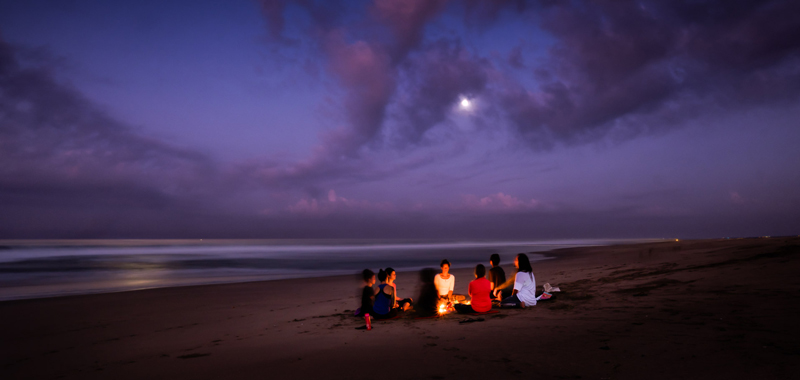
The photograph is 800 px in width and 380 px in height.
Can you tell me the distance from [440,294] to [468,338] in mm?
2378

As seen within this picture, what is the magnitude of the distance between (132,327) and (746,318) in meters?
11.4

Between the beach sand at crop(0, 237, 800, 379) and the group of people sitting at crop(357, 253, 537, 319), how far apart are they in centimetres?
37

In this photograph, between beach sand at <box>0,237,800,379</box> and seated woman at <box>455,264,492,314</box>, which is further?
seated woman at <box>455,264,492,314</box>

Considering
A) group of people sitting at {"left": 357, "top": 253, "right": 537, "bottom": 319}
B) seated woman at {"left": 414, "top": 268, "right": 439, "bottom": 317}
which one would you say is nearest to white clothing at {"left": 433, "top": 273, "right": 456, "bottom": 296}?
group of people sitting at {"left": 357, "top": 253, "right": 537, "bottom": 319}

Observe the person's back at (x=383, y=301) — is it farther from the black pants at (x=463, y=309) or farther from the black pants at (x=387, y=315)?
the black pants at (x=463, y=309)

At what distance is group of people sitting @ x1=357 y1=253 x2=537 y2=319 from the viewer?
7586 mm

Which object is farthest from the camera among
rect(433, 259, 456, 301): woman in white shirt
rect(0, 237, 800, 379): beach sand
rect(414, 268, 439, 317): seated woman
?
rect(433, 259, 456, 301): woman in white shirt

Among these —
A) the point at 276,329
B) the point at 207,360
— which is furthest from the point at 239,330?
the point at 207,360

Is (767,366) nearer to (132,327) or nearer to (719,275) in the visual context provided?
(719,275)

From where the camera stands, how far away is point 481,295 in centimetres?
766

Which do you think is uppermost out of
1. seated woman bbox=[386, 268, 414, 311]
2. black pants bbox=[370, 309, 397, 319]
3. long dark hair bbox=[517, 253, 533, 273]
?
long dark hair bbox=[517, 253, 533, 273]

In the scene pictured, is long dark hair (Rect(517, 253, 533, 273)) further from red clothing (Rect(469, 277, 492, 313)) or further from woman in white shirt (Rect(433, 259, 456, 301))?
woman in white shirt (Rect(433, 259, 456, 301))

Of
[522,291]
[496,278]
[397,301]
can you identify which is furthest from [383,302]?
[522,291]

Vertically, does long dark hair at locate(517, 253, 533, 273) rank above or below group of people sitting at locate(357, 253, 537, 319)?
above
